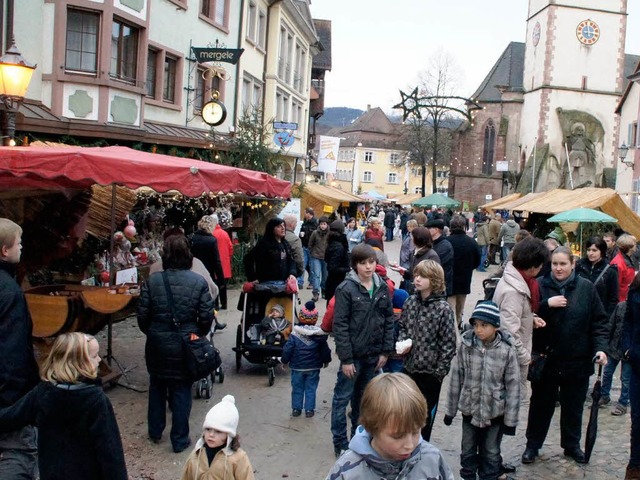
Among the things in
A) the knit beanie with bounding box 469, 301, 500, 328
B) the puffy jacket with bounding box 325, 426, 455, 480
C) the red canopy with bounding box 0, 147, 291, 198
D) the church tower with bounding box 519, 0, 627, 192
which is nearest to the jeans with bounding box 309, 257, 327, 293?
the red canopy with bounding box 0, 147, 291, 198

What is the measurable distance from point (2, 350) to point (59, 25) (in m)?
12.0

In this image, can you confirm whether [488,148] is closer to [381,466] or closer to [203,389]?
[203,389]

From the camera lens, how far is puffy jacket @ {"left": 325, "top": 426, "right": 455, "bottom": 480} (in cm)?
286

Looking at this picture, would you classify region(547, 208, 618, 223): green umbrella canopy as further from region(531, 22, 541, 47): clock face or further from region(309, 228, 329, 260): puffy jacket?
region(531, 22, 541, 47): clock face

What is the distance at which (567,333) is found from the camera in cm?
605

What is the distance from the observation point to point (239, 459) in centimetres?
390

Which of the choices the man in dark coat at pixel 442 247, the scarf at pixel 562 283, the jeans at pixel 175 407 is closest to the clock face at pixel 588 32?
the man in dark coat at pixel 442 247

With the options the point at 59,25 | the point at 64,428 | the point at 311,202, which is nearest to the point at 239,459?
the point at 64,428

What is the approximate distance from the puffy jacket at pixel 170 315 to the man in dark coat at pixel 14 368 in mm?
1860

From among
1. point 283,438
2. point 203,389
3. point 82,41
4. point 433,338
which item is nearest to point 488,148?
point 82,41

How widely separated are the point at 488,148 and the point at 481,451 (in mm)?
57645

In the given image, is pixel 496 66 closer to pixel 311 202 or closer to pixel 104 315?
pixel 311 202

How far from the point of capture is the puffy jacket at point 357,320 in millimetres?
5949

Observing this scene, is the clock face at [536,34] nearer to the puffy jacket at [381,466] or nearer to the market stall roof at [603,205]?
the market stall roof at [603,205]
